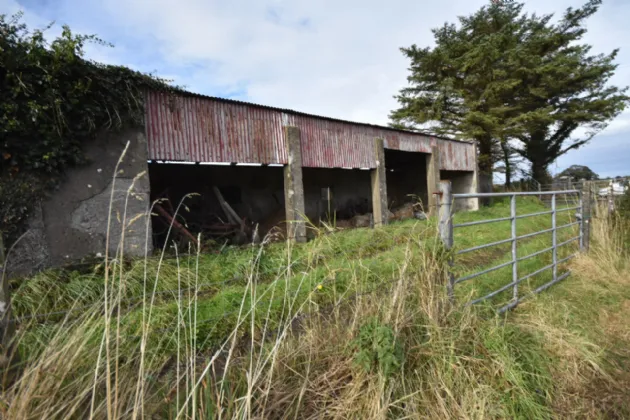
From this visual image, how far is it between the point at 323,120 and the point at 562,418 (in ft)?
28.5

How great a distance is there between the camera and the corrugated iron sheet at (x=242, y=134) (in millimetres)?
6539

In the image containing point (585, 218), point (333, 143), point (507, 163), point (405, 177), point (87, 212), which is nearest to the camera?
point (87, 212)

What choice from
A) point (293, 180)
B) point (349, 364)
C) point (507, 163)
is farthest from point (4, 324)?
point (507, 163)

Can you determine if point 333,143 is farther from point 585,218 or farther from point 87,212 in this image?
point 87,212

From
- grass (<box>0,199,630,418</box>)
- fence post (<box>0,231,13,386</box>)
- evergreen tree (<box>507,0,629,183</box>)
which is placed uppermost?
evergreen tree (<box>507,0,629,183</box>)

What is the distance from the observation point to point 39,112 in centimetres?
484

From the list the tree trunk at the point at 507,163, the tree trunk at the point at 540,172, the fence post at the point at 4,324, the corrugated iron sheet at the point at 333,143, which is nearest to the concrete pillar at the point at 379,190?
the corrugated iron sheet at the point at 333,143

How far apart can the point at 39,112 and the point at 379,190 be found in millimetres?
8878

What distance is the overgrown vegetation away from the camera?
471 cm

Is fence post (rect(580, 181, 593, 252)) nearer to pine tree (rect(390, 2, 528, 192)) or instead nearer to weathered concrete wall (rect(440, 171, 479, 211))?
weathered concrete wall (rect(440, 171, 479, 211))

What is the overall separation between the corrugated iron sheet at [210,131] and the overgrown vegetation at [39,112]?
1.07 metres

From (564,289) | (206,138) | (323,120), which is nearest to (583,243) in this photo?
(564,289)

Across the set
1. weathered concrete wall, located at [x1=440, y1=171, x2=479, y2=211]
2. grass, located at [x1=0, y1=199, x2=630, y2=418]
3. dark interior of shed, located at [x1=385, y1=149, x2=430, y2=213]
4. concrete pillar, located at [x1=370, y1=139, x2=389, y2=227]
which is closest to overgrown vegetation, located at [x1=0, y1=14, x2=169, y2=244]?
grass, located at [x1=0, y1=199, x2=630, y2=418]

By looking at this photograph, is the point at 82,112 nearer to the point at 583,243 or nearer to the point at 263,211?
the point at 263,211
